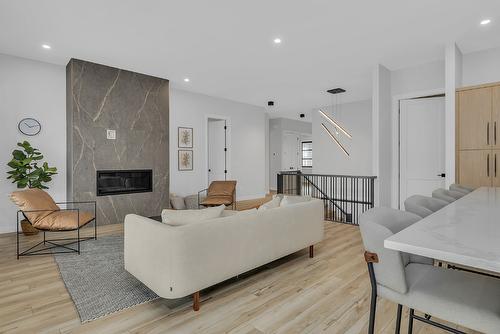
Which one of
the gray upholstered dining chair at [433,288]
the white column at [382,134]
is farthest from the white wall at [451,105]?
the gray upholstered dining chair at [433,288]

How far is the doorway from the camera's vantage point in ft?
24.0

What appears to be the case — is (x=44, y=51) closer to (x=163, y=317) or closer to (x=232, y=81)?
(x=232, y=81)

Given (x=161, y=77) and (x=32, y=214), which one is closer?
(x=32, y=214)

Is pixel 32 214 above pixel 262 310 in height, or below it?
above

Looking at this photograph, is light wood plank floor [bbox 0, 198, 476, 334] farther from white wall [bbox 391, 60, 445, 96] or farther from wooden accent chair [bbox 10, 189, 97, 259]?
white wall [bbox 391, 60, 445, 96]

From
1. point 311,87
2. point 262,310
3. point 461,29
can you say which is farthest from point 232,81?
point 262,310

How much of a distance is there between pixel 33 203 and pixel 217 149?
4.44 metres

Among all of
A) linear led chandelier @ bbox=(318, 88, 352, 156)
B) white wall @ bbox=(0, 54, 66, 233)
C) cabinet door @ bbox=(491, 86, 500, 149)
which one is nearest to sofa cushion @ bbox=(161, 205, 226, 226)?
white wall @ bbox=(0, 54, 66, 233)

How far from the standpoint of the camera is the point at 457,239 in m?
1.04

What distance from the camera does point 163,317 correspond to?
79.8 inches

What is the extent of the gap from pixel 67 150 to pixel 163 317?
13.2 feet

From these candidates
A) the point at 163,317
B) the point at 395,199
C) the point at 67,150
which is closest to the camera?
the point at 163,317

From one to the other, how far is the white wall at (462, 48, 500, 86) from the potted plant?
6675 millimetres

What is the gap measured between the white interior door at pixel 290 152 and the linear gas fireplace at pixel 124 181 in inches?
230
